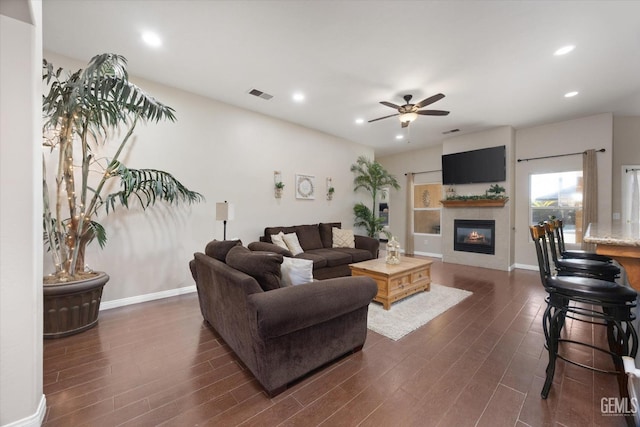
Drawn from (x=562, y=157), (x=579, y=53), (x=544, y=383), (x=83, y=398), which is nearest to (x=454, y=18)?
(x=579, y=53)

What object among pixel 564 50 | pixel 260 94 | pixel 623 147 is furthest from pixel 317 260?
pixel 623 147

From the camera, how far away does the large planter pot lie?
→ 2398 mm

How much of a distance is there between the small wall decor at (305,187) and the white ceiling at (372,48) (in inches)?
59.7

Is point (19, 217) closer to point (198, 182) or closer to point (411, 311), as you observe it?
point (198, 182)

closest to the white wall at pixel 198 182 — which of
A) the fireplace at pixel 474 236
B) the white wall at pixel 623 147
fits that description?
the fireplace at pixel 474 236

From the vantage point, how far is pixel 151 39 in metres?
2.68

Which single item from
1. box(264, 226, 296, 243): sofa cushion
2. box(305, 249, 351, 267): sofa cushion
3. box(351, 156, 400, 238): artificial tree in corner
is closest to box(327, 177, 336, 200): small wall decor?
box(351, 156, 400, 238): artificial tree in corner

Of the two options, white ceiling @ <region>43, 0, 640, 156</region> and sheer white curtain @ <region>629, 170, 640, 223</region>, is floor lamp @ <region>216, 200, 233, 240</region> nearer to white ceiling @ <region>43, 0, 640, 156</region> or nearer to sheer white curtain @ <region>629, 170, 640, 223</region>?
white ceiling @ <region>43, 0, 640, 156</region>

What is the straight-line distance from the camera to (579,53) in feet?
9.50

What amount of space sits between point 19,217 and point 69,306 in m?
1.60

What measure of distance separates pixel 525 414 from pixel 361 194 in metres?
5.58

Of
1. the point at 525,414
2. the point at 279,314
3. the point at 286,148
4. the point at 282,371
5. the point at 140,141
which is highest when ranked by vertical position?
the point at 286,148

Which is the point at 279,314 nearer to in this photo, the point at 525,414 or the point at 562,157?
the point at 525,414

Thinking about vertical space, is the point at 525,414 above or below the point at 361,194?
below
